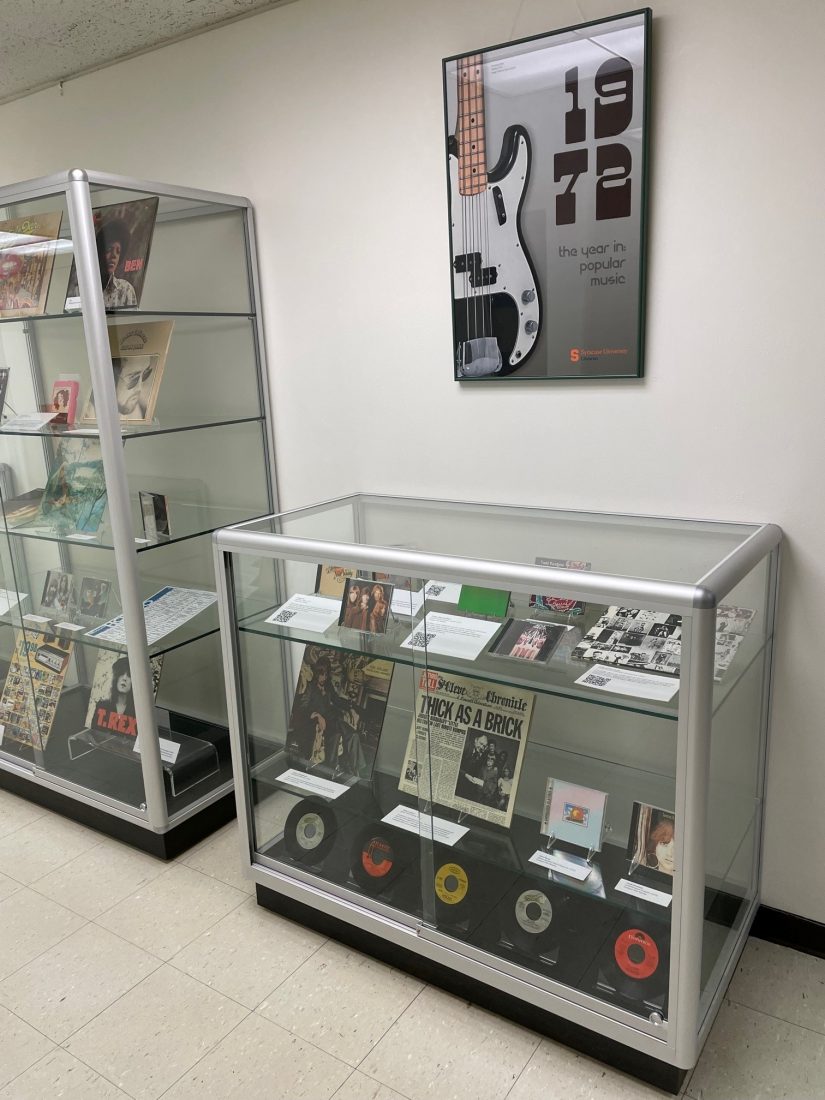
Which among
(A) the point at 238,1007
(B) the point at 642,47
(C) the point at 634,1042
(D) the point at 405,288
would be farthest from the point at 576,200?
(A) the point at 238,1007

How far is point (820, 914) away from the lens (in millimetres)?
2100

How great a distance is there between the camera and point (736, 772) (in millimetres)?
1884

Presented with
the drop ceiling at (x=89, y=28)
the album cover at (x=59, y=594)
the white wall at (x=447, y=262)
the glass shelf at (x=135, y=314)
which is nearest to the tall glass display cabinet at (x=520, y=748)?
the white wall at (x=447, y=262)

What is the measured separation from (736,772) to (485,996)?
79 centimetres

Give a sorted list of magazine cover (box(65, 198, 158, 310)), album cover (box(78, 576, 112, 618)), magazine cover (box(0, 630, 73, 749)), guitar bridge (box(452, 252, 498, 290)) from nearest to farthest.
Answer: guitar bridge (box(452, 252, 498, 290)) < magazine cover (box(65, 198, 158, 310)) < album cover (box(78, 576, 112, 618)) < magazine cover (box(0, 630, 73, 749))

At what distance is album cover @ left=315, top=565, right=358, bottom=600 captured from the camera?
2.02 metres

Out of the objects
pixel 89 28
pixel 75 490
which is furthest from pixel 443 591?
pixel 89 28

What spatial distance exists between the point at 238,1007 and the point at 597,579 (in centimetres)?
138

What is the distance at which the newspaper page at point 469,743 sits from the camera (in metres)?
1.92

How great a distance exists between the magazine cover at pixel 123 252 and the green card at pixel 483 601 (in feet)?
4.30

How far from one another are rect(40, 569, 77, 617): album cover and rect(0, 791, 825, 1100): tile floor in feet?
3.07

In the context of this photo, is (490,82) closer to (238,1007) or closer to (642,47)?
(642,47)

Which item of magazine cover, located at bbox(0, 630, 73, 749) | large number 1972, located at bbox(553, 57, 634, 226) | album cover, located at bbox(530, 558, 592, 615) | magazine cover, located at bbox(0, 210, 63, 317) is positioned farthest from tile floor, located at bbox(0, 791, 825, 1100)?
large number 1972, located at bbox(553, 57, 634, 226)

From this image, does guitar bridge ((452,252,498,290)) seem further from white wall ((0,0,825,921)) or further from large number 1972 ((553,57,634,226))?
large number 1972 ((553,57,634,226))
